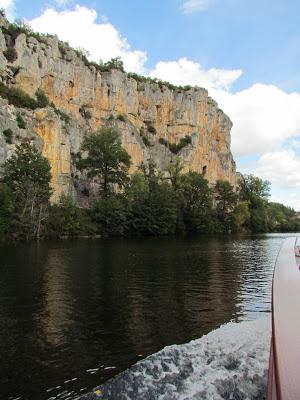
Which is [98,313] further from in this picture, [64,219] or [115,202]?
[115,202]

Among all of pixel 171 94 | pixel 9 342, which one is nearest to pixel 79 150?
pixel 171 94

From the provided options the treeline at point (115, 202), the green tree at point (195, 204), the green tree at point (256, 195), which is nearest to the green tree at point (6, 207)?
the treeline at point (115, 202)

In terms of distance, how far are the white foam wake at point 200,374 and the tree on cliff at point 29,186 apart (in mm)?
41448

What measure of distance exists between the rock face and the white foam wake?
163ft

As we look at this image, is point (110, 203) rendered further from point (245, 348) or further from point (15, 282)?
point (245, 348)

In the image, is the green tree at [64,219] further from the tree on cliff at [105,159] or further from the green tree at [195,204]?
the green tree at [195,204]

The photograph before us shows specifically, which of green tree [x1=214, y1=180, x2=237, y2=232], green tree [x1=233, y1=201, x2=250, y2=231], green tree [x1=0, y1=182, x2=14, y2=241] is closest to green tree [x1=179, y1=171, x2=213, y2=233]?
green tree [x1=214, y1=180, x2=237, y2=232]

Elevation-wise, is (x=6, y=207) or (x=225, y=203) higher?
(x=225, y=203)

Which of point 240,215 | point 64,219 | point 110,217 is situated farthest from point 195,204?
point 64,219

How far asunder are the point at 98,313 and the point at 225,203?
83.5 meters

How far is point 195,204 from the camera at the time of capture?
264 feet

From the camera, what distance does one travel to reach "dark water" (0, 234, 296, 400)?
769 centimetres

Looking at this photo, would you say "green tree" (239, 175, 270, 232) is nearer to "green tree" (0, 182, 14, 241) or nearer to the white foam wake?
"green tree" (0, 182, 14, 241)

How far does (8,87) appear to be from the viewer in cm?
6519
